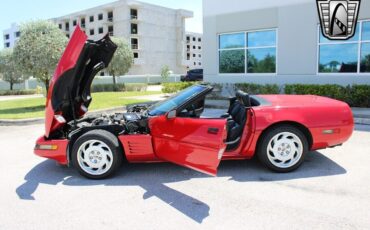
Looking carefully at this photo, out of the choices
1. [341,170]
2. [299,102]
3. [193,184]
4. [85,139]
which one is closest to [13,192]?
[85,139]

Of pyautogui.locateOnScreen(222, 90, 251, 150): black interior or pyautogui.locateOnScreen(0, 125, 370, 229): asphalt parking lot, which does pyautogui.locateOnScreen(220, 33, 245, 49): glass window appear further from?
pyautogui.locateOnScreen(0, 125, 370, 229): asphalt parking lot

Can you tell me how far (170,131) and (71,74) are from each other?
1646mm

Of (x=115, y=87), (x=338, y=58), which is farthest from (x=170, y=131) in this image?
(x=115, y=87)

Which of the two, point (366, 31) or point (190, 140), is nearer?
point (190, 140)

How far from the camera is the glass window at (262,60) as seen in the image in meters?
14.1

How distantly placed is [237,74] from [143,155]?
432 inches

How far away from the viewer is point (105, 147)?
4754 mm

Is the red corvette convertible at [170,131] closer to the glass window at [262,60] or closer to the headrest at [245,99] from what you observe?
the headrest at [245,99]

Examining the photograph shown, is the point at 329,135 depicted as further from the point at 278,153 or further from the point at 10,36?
the point at 10,36

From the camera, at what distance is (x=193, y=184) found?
4.54 metres

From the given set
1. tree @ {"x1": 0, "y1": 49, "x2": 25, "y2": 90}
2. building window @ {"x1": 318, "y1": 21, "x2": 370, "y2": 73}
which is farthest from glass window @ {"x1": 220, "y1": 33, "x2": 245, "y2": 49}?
tree @ {"x1": 0, "y1": 49, "x2": 25, "y2": 90}

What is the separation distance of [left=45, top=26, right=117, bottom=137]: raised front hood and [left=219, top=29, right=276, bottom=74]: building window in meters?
9.96

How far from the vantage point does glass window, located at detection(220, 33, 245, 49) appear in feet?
48.6

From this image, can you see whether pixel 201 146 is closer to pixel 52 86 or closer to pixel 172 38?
pixel 52 86
